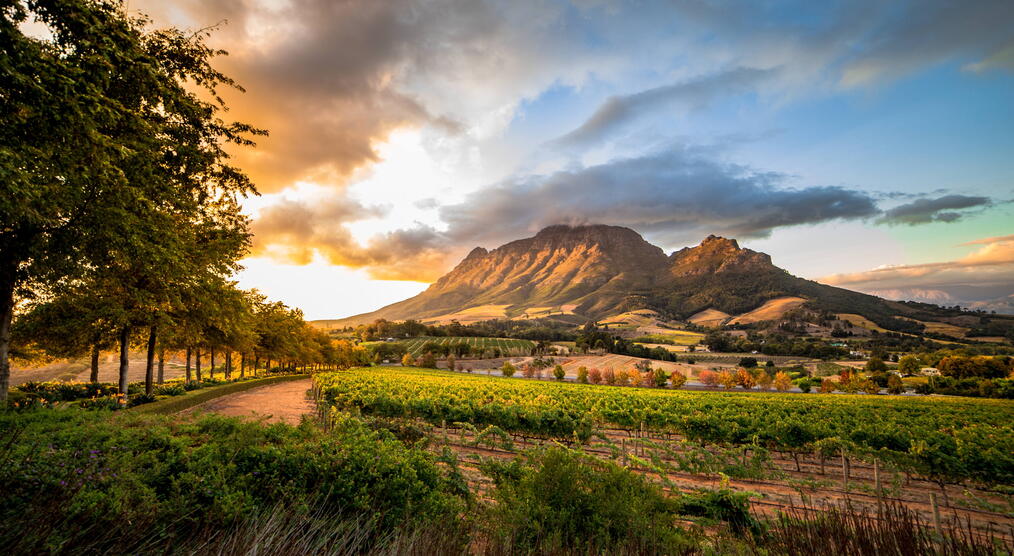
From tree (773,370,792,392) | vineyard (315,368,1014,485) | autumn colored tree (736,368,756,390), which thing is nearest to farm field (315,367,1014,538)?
vineyard (315,368,1014,485)

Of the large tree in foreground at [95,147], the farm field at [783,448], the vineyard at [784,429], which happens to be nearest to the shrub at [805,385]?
the vineyard at [784,429]

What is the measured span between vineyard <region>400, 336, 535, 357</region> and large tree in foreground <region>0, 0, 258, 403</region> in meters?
116

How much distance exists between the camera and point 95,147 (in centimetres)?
877

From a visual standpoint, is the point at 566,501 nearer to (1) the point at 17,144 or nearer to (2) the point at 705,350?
(1) the point at 17,144

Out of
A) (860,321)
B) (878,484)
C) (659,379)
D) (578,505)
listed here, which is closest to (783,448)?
(878,484)

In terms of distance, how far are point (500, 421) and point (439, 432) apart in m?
5.59

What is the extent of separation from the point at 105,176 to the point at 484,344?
143m

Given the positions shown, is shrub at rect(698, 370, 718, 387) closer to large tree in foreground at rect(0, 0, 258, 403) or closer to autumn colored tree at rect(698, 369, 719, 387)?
autumn colored tree at rect(698, 369, 719, 387)

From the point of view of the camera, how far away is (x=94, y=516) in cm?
289

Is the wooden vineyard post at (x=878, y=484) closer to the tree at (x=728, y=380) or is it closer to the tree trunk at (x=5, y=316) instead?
the tree trunk at (x=5, y=316)

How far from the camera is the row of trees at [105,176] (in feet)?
24.8

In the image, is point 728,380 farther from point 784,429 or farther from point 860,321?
point 860,321

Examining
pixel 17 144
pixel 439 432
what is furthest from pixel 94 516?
pixel 439 432

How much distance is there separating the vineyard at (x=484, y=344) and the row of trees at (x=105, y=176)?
111 meters
